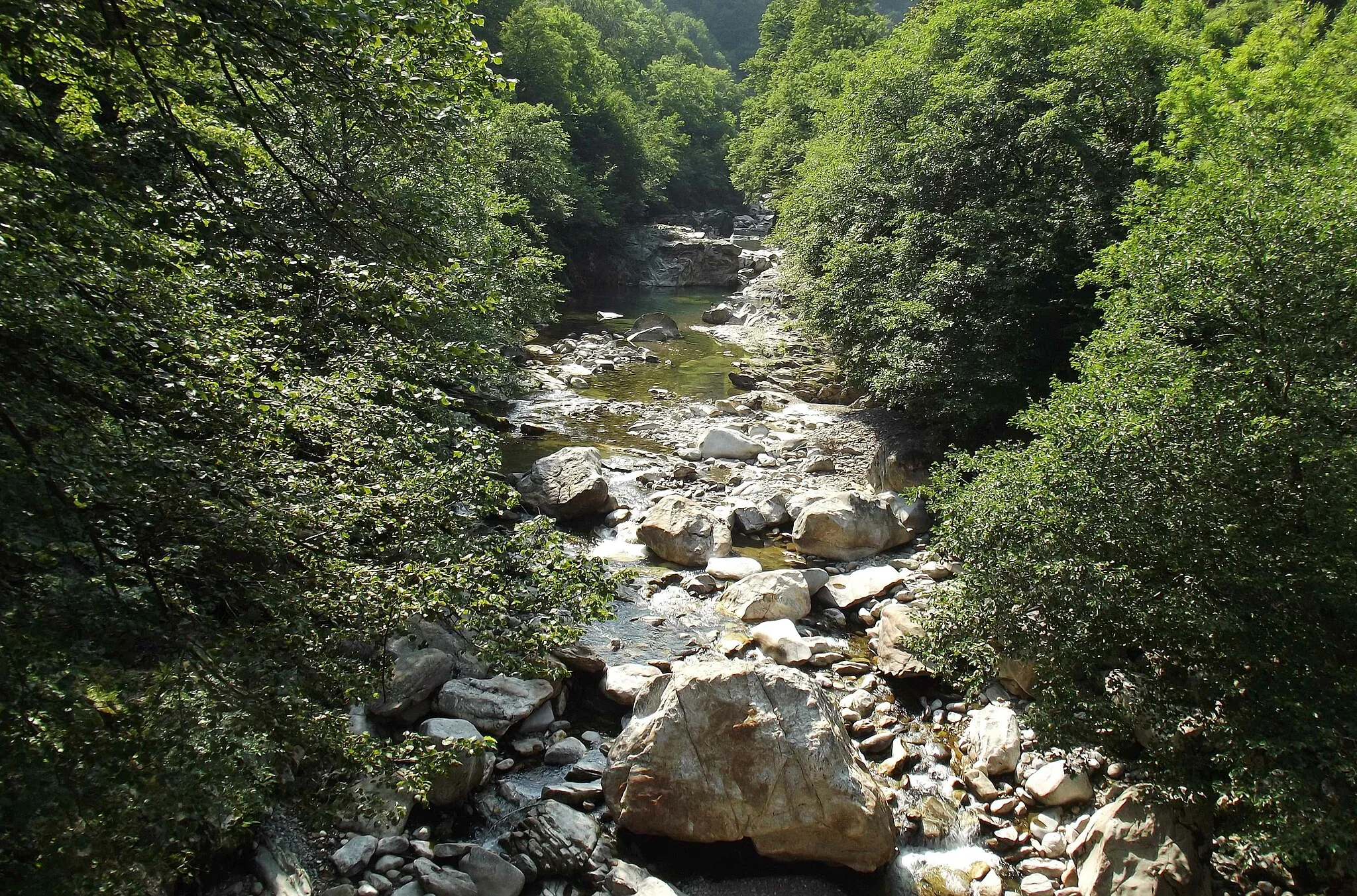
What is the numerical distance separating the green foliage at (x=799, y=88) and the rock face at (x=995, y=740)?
2941cm

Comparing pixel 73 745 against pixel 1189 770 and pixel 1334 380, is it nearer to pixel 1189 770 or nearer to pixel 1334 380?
pixel 1189 770

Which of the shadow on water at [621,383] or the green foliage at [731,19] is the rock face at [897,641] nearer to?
the shadow on water at [621,383]

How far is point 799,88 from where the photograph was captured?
144ft

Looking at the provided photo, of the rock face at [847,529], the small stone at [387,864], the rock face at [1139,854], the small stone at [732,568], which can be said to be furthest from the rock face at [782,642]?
the small stone at [387,864]

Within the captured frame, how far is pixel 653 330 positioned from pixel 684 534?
17.9 metres

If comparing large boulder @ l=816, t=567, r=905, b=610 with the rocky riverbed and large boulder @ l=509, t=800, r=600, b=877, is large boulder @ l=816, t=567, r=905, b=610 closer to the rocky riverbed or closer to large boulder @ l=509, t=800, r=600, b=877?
the rocky riverbed

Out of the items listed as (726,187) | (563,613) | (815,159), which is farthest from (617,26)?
(563,613)

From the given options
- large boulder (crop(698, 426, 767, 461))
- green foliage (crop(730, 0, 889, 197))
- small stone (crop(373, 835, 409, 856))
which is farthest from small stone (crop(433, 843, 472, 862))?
green foliage (crop(730, 0, 889, 197))

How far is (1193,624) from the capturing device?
20.6 ft

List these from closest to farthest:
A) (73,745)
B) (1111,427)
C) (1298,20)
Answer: (73,745)
(1111,427)
(1298,20)

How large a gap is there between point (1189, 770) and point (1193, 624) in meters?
1.27

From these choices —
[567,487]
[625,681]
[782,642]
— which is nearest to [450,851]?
[625,681]

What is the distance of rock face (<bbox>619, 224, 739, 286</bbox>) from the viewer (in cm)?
4631

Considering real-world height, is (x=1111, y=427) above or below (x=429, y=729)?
above
